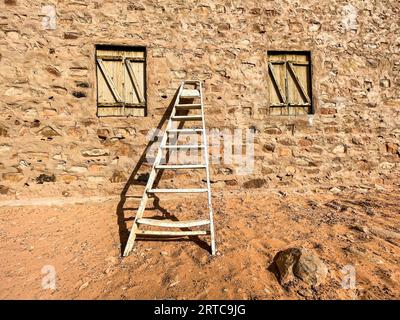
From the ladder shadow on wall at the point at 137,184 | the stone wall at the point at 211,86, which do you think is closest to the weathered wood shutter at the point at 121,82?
the stone wall at the point at 211,86

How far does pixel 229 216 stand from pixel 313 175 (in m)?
1.62

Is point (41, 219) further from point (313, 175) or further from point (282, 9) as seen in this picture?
point (282, 9)

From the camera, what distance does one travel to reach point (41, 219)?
114 inches

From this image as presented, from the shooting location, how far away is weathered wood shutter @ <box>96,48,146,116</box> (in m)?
3.44

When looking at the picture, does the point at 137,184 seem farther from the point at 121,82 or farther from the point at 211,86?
the point at 211,86

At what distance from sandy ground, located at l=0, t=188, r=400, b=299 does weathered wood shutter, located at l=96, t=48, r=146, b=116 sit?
1.29 metres

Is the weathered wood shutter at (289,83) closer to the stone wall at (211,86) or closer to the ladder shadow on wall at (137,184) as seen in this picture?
the stone wall at (211,86)

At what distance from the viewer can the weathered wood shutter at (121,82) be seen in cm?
344

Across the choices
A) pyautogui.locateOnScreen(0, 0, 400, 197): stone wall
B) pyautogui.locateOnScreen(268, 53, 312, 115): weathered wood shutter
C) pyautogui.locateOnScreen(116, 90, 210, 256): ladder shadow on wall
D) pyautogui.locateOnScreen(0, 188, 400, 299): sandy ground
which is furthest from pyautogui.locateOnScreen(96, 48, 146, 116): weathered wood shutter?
pyautogui.locateOnScreen(268, 53, 312, 115): weathered wood shutter

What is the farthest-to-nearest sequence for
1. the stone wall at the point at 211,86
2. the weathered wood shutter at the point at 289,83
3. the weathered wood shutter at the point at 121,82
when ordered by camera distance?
the weathered wood shutter at the point at 289,83 → the weathered wood shutter at the point at 121,82 → the stone wall at the point at 211,86

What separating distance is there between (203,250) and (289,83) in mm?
2856

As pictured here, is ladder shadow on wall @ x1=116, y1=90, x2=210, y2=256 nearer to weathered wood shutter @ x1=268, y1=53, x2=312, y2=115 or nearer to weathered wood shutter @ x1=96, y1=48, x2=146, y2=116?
weathered wood shutter @ x1=96, y1=48, x2=146, y2=116

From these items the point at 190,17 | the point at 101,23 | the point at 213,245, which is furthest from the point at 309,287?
the point at 101,23

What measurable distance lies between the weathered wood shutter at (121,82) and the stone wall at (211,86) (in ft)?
0.45
